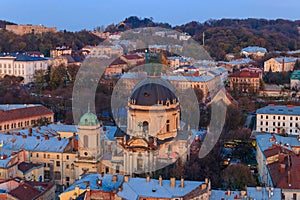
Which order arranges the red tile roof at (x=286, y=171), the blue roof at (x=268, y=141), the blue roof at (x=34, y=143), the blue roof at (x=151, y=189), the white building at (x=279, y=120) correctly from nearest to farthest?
the blue roof at (x=151, y=189)
the red tile roof at (x=286, y=171)
the blue roof at (x=268, y=141)
the blue roof at (x=34, y=143)
the white building at (x=279, y=120)

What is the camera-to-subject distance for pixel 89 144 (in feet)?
88.6

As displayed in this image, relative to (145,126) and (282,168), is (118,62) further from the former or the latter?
(282,168)

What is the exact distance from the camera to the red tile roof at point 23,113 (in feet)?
122

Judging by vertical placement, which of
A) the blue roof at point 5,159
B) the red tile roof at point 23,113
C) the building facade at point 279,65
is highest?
the building facade at point 279,65

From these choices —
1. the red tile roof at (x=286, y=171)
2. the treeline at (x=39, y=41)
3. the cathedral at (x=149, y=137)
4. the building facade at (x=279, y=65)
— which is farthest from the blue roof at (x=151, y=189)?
the treeline at (x=39, y=41)

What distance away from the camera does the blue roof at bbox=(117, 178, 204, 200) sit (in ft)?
65.7

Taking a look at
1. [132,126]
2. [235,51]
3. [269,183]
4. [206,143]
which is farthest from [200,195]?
[235,51]

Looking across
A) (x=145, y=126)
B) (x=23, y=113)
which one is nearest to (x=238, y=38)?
(x=23, y=113)

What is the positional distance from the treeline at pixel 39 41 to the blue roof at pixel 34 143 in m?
50.5

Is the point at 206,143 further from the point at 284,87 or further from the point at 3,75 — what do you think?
the point at 3,75

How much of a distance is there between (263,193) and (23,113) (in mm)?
22571

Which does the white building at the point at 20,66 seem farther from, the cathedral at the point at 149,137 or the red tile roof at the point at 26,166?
the cathedral at the point at 149,137

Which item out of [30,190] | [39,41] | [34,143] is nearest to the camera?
[30,190]

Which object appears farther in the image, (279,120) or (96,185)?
(279,120)
